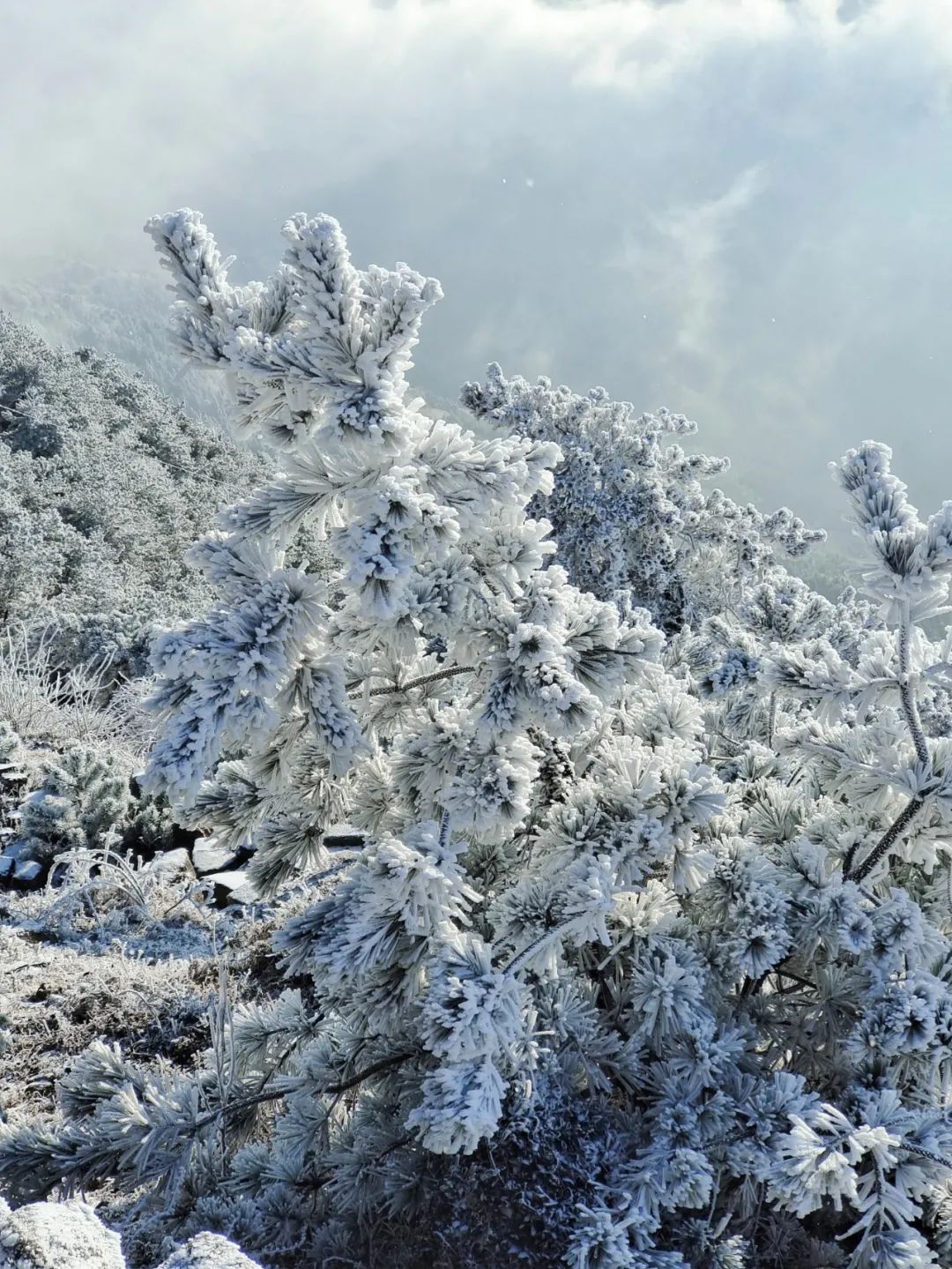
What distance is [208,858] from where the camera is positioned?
5.96m

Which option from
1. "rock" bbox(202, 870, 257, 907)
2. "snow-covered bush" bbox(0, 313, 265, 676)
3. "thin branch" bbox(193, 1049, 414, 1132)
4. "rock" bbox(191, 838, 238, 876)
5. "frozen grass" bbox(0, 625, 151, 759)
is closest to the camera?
"thin branch" bbox(193, 1049, 414, 1132)

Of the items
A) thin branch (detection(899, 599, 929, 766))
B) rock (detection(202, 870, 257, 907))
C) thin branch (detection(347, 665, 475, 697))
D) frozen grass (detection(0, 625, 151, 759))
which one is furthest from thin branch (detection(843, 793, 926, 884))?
frozen grass (detection(0, 625, 151, 759))

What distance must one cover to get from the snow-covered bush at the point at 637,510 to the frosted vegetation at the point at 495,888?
8.98m

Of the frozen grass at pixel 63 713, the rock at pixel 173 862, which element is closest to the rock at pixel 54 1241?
the rock at pixel 173 862

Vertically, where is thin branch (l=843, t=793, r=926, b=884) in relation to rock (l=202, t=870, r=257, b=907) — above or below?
above

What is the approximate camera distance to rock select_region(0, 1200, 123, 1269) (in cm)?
124

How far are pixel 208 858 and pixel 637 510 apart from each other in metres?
8.10

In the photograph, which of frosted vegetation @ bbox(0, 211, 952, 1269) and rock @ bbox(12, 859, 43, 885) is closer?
frosted vegetation @ bbox(0, 211, 952, 1269)

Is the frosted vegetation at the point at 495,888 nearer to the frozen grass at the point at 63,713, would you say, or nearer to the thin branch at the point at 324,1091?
the thin branch at the point at 324,1091

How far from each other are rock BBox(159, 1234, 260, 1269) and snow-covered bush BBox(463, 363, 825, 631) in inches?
408

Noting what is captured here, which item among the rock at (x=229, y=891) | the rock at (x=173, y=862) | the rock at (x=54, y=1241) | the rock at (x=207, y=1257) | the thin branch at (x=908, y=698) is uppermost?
the thin branch at (x=908, y=698)

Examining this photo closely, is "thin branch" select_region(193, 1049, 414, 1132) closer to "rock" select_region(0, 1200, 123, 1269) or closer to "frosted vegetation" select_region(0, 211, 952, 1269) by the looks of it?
"frosted vegetation" select_region(0, 211, 952, 1269)

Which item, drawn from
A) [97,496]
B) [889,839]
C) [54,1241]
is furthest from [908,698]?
[97,496]

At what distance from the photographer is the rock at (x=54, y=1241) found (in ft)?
4.08
